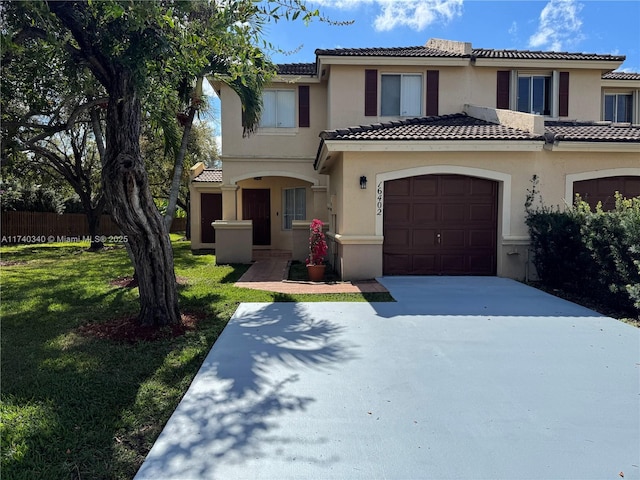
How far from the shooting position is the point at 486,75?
1414cm

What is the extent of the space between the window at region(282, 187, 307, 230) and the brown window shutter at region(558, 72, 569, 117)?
1004cm

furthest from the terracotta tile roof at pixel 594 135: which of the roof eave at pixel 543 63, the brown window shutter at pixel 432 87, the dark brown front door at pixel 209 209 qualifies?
the dark brown front door at pixel 209 209

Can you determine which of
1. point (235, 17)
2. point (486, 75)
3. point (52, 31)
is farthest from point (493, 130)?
point (52, 31)

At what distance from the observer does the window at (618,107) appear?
16.8 m

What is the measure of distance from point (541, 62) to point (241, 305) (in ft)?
42.9

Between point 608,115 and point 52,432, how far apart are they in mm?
20833

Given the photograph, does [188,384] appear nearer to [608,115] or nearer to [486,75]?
[486,75]

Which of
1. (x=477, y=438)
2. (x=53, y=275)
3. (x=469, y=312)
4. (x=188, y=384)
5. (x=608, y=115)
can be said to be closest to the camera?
(x=477, y=438)

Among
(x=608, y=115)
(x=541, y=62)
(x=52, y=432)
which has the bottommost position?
(x=52, y=432)

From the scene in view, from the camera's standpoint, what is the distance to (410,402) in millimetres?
4137

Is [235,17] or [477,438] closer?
[477,438]

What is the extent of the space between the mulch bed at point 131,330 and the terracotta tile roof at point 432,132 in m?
5.80

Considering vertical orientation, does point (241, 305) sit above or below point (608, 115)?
below

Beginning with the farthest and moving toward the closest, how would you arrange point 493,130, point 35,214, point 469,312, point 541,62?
point 35,214
point 541,62
point 493,130
point 469,312
